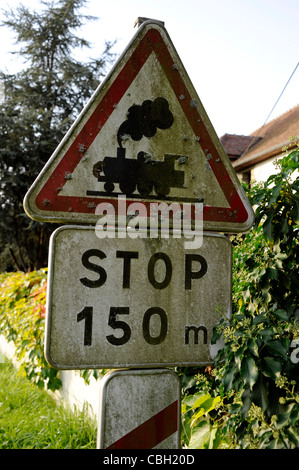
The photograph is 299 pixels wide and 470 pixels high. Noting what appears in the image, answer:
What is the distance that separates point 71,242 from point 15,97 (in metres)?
15.9

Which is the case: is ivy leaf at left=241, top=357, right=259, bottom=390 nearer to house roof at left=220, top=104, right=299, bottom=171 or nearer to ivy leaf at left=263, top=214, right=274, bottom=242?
ivy leaf at left=263, top=214, right=274, bottom=242

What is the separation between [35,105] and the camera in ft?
52.3

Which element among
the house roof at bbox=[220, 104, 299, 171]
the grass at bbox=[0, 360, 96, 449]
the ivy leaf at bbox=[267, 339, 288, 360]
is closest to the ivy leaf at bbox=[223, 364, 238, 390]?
the ivy leaf at bbox=[267, 339, 288, 360]

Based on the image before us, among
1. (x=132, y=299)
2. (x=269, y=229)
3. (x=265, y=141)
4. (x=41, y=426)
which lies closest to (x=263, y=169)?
(x=265, y=141)

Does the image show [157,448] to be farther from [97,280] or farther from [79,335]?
[97,280]

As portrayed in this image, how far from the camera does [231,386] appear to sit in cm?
154

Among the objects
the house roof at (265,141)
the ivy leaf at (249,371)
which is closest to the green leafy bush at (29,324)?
the ivy leaf at (249,371)

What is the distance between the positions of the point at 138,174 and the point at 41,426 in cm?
337

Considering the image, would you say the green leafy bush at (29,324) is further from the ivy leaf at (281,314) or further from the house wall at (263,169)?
the house wall at (263,169)

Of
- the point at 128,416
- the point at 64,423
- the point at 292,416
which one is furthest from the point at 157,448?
the point at 64,423

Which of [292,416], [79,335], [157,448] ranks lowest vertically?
[157,448]

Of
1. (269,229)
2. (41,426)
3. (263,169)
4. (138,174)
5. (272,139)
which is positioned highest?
(272,139)

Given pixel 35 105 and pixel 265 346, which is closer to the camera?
pixel 265 346

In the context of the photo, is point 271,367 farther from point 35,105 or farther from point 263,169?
point 35,105
